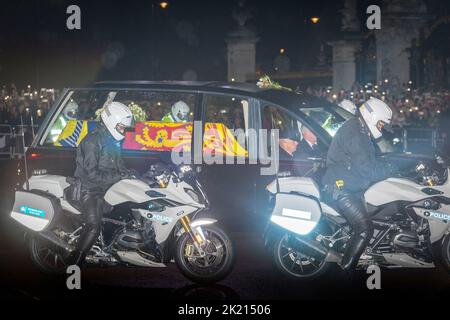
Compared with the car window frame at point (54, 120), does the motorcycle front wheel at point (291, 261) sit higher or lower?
lower

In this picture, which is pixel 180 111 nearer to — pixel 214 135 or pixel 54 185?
pixel 214 135

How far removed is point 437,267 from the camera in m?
8.84

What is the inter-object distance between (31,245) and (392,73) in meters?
25.1

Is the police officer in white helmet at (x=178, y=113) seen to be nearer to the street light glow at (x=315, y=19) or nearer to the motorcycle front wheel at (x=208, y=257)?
the motorcycle front wheel at (x=208, y=257)

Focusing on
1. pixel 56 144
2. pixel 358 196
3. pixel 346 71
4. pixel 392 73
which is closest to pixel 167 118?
pixel 56 144

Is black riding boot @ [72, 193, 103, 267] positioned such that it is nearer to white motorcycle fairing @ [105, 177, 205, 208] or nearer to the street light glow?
white motorcycle fairing @ [105, 177, 205, 208]

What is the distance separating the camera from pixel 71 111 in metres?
10.3

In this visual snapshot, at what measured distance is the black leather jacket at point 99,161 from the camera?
8086 millimetres

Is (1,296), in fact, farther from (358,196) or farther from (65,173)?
(358,196)

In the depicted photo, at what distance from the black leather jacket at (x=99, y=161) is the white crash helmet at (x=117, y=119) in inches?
3.0

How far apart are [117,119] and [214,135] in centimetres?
162

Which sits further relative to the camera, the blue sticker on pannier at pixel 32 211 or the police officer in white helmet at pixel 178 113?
the police officer in white helmet at pixel 178 113

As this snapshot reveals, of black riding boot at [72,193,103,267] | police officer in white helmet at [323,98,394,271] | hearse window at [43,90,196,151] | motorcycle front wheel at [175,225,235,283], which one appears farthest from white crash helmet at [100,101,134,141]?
police officer in white helmet at [323,98,394,271]

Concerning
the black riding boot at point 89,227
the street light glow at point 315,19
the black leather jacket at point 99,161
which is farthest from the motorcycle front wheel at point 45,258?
the street light glow at point 315,19
